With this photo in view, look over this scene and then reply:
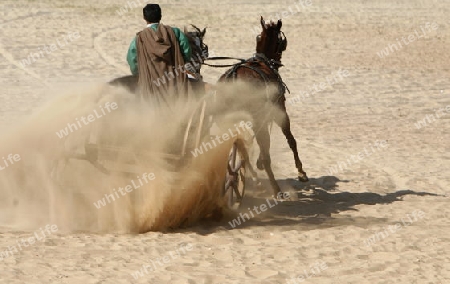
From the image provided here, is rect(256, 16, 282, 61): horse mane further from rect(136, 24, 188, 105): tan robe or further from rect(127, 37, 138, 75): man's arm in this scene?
rect(127, 37, 138, 75): man's arm

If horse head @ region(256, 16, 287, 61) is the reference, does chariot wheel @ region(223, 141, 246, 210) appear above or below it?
below

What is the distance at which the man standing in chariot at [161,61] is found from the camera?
8930 mm

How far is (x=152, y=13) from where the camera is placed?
905 cm

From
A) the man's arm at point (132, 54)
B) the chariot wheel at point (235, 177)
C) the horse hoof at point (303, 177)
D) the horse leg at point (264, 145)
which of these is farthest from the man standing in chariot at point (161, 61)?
the horse hoof at point (303, 177)

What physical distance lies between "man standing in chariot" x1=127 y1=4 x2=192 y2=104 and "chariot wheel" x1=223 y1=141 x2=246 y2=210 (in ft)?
2.96

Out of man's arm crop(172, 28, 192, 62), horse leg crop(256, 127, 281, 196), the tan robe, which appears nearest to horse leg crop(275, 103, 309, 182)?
horse leg crop(256, 127, 281, 196)

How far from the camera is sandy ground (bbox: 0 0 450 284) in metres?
7.67

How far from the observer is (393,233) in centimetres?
893

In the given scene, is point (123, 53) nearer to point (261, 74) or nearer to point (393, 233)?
point (261, 74)

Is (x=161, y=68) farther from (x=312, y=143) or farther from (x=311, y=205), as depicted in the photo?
(x=312, y=143)

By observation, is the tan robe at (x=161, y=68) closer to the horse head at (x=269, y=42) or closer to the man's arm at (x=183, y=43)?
the man's arm at (x=183, y=43)

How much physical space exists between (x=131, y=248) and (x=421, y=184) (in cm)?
513

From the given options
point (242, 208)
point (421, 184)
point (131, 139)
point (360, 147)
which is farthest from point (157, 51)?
point (360, 147)

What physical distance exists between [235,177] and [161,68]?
4.65 ft
